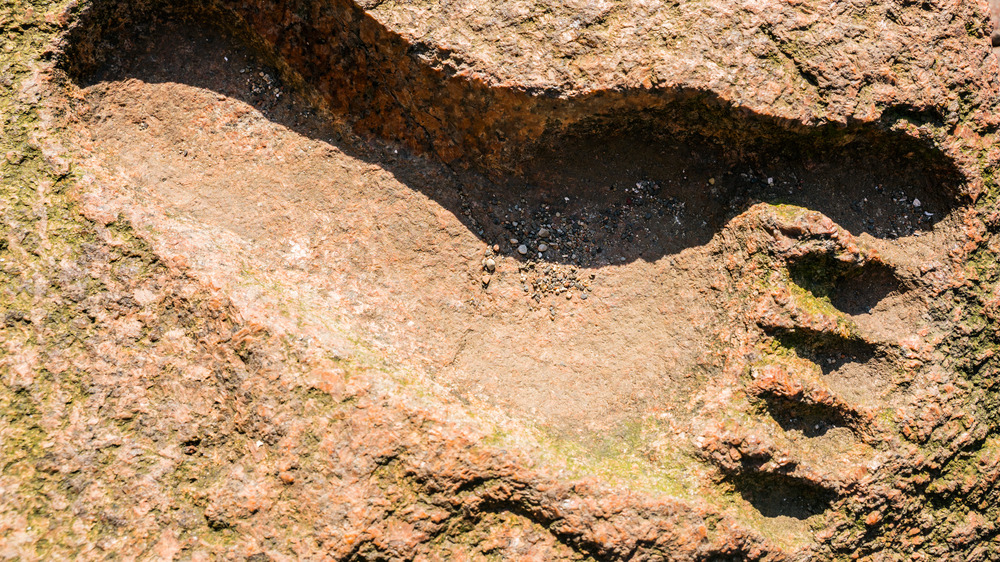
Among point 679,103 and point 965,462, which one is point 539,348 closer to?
point 679,103

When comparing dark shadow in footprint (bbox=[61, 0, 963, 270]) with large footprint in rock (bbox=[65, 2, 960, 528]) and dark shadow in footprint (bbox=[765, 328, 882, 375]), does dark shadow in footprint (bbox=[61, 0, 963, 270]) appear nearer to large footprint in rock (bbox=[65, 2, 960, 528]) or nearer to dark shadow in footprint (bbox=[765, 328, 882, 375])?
large footprint in rock (bbox=[65, 2, 960, 528])

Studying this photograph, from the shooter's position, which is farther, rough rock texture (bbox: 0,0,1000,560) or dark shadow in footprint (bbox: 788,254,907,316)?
dark shadow in footprint (bbox: 788,254,907,316)

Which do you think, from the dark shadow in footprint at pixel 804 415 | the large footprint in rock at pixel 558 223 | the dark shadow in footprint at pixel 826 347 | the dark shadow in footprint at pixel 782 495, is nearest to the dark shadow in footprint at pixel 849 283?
the large footprint in rock at pixel 558 223

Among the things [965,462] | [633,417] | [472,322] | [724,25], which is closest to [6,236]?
[472,322]

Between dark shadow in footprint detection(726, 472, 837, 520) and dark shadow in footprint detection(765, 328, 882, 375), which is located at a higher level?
dark shadow in footprint detection(765, 328, 882, 375)

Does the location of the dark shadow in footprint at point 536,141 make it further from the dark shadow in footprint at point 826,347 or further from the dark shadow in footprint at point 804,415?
the dark shadow in footprint at point 804,415

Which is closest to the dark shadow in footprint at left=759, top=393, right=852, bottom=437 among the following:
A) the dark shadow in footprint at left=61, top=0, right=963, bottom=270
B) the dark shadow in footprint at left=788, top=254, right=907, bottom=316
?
the dark shadow in footprint at left=788, top=254, right=907, bottom=316
